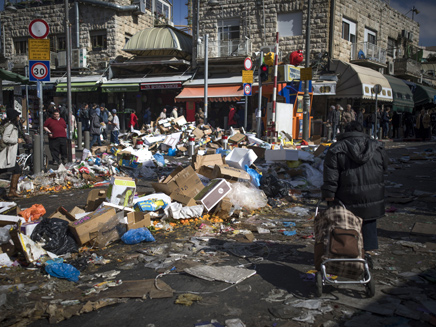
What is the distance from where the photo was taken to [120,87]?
26.3 meters

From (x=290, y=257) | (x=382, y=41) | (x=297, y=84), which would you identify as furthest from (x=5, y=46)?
(x=290, y=257)

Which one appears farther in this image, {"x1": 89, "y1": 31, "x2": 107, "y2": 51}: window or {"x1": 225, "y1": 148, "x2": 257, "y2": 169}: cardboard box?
{"x1": 89, "y1": 31, "x2": 107, "y2": 51}: window

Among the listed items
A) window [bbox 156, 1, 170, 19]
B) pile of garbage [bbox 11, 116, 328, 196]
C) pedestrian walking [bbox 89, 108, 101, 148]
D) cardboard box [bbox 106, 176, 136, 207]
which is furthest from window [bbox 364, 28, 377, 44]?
cardboard box [bbox 106, 176, 136, 207]

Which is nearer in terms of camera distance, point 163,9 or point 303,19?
point 303,19

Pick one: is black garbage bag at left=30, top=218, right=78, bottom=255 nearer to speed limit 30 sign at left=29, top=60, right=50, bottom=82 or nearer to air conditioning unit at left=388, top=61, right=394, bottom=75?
speed limit 30 sign at left=29, top=60, right=50, bottom=82

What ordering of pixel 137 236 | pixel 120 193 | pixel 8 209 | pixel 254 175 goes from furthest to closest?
1. pixel 254 175
2. pixel 120 193
3. pixel 8 209
4. pixel 137 236

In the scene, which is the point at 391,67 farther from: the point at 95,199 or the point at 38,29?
the point at 95,199

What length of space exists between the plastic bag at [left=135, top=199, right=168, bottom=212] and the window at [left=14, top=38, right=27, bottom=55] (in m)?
30.8

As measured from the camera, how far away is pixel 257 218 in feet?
20.9

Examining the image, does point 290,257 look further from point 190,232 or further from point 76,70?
point 76,70

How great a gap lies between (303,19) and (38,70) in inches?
740

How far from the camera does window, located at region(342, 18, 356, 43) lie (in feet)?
80.0

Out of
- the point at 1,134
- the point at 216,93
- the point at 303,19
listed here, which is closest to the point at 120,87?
the point at 216,93

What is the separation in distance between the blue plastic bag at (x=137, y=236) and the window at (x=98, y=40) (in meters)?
26.4
